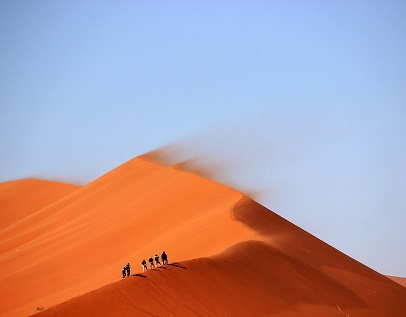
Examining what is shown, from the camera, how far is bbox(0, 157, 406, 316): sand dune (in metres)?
25.0

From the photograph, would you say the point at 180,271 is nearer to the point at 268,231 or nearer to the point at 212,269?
the point at 212,269

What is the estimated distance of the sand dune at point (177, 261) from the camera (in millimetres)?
25016

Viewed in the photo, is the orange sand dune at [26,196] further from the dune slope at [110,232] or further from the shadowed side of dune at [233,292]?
the shadowed side of dune at [233,292]

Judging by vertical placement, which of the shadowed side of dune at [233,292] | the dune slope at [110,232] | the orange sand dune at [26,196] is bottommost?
the shadowed side of dune at [233,292]

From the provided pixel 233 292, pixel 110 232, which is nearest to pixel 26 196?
pixel 110 232

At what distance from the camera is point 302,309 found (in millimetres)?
27984

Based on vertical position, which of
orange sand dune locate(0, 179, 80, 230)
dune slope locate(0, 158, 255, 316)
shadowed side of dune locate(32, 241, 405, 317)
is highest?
orange sand dune locate(0, 179, 80, 230)

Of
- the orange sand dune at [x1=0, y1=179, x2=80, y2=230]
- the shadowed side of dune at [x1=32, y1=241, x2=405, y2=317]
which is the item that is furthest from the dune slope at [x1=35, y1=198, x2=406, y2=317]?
the orange sand dune at [x1=0, y1=179, x2=80, y2=230]

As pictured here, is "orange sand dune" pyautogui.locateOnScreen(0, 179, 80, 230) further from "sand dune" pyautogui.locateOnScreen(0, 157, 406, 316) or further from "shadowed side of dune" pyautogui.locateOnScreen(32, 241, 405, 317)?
"shadowed side of dune" pyautogui.locateOnScreen(32, 241, 405, 317)

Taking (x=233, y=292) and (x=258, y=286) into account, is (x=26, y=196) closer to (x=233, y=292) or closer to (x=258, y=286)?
(x=258, y=286)

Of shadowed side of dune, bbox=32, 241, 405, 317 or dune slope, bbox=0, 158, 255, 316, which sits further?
dune slope, bbox=0, 158, 255, 316

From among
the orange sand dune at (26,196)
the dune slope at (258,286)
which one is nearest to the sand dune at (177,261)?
the dune slope at (258,286)

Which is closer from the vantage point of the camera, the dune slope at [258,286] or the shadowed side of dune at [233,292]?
the shadowed side of dune at [233,292]

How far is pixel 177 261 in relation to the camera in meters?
32.0
